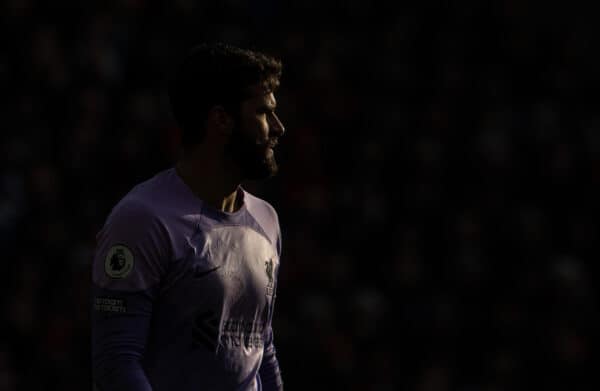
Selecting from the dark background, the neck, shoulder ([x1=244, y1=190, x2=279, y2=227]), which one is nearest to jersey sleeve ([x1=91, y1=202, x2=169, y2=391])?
the neck

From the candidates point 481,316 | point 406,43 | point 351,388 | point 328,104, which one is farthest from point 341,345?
point 406,43

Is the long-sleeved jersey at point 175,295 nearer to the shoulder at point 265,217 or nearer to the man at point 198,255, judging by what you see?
the man at point 198,255

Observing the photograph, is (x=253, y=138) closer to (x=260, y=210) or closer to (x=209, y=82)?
(x=209, y=82)

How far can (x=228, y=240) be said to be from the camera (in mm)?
3969

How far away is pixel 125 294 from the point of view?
3.70m

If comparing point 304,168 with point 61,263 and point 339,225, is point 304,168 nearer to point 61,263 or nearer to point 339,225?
point 339,225

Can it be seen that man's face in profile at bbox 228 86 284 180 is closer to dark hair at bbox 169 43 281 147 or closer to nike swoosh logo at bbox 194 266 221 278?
dark hair at bbox 169 43 281 147

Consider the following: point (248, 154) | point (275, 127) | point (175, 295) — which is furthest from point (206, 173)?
point (175, 295)

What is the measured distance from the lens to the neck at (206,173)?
13.1ft

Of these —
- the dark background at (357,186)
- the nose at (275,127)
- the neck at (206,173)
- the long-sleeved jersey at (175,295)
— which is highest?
the nose at (275,127)

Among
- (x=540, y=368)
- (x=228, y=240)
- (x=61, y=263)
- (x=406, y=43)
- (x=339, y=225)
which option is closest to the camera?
(x=228, y=240)

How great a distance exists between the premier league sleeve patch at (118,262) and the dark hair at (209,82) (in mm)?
480

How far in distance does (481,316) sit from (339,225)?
4.81 ft

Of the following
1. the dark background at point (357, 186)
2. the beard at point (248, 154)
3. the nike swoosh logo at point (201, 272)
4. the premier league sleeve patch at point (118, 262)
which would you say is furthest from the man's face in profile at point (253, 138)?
the dark background at point (357, 186)
